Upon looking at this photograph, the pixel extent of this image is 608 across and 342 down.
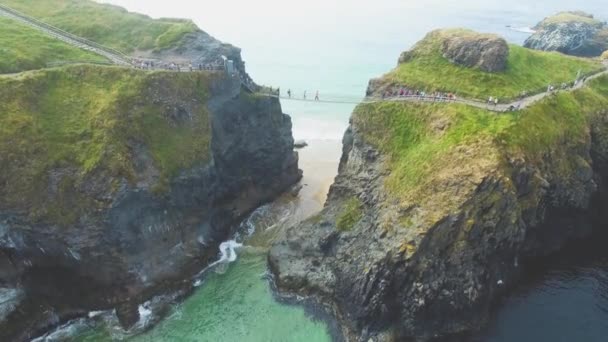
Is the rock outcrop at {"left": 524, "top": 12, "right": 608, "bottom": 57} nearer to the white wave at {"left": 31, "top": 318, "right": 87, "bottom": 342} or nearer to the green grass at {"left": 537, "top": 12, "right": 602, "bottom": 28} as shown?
the green grass at {"left": 537, "top": 12, "right": 602, "bottom": 28}

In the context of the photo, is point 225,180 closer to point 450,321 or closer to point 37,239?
point 37,239

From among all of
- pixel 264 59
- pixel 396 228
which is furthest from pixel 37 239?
pixel 264 59

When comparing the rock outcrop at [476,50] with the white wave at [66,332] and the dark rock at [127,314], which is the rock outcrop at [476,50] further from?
the white wave at [66,332]

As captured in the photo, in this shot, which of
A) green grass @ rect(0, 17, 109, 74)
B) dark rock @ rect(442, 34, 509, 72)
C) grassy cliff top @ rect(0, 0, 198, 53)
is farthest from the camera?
grassy cliff top @ rect(0, 0, 198, 53)

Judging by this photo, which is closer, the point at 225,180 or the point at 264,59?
the point at 225,180

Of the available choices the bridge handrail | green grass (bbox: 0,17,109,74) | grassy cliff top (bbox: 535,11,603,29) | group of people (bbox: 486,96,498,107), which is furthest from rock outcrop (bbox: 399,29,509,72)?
grassy cliff top (bbox: 535,11,603,29)

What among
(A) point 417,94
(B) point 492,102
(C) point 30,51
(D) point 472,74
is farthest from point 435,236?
(C) point 30,51

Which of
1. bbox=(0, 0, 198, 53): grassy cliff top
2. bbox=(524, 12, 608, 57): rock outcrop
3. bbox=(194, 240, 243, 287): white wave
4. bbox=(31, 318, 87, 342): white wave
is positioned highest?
bbox=(524, 12, 608, 57): rock outcrop
